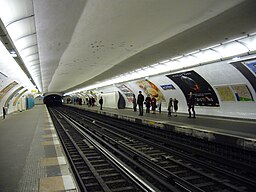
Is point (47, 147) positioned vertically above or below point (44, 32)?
below

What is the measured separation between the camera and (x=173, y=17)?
5.96m

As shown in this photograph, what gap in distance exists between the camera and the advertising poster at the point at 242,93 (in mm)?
11555

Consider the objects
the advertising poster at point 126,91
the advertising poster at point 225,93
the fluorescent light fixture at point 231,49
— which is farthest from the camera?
the advertising poster at point 126,91

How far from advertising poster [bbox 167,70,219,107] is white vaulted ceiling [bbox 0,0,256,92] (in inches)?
183

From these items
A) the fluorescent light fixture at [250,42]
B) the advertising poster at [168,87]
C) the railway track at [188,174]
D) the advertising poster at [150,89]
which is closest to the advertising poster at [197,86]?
the advertising poster at [168,87]

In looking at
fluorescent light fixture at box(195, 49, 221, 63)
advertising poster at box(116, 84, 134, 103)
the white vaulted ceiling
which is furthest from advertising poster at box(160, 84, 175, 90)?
the white vaulted ceiling

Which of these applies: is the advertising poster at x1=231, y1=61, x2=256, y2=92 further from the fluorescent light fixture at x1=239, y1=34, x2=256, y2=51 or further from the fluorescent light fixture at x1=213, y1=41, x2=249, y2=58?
the fluorescent light fixture at x1=239, y1=34, x2=256, y2=51

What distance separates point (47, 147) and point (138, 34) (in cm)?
410

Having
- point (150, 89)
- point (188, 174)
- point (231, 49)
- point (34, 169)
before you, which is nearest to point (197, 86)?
point (231, 49)

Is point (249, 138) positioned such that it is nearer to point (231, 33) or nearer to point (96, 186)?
point (231, 33)

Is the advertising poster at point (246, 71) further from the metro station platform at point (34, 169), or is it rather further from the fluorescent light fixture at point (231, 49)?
the metro station platform at point (34, 169)

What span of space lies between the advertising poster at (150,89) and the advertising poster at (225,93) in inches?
254

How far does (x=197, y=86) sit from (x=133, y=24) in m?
9.31

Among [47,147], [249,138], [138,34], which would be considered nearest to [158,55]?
[138,34]
